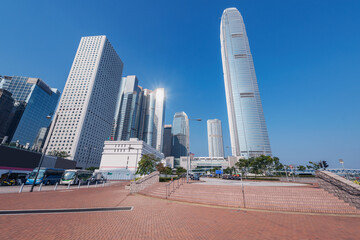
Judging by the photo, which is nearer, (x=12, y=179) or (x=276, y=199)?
(x=276, y=199)

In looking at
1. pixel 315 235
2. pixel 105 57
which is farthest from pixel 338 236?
pixel 105 57

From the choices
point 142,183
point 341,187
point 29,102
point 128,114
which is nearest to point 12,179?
point 142,183

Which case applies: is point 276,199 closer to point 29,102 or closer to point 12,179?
point 12,179

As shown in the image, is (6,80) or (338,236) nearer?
(338,236)

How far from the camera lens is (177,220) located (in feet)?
26.5

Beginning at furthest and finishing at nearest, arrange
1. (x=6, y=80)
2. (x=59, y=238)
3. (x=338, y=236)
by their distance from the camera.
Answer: (x=6, y=80) < (x=338, y=236) < (x=59, y=238)

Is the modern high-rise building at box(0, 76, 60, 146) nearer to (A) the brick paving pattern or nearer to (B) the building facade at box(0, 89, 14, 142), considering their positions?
(B) the building facade at box(0, 89, 14, 142)

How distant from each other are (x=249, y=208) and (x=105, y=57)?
15354 centimetres

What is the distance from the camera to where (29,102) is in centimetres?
11838

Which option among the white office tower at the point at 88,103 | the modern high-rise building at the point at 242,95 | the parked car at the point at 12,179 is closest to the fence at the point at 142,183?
the parked car at the point at 12,179

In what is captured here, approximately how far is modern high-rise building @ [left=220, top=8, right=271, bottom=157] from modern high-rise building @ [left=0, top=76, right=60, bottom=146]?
183666 mm

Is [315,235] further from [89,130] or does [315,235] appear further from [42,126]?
[42,126]

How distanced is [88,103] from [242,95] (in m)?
143

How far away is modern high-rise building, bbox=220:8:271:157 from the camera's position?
132500mm
